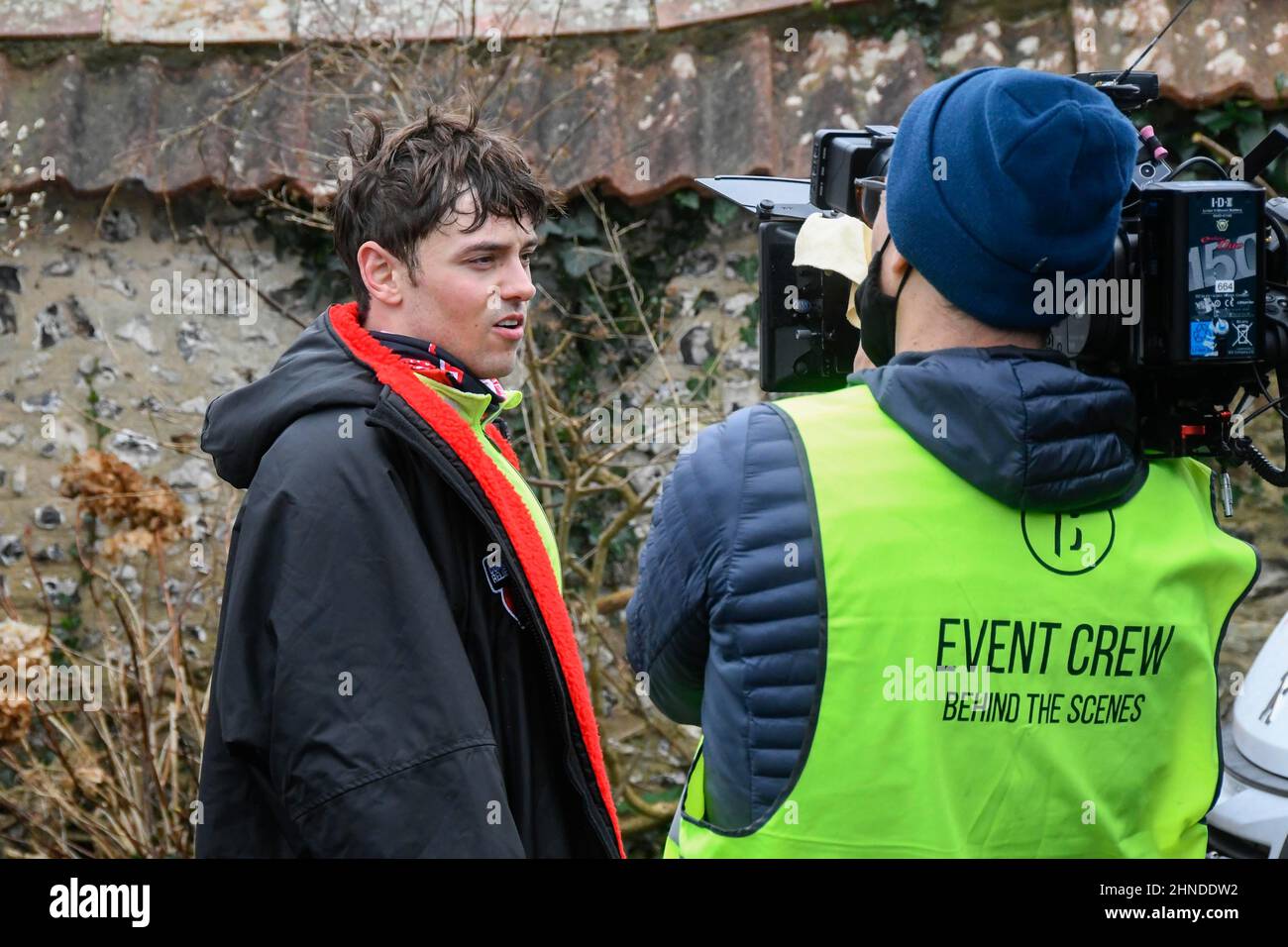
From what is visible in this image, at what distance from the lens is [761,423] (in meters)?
1.68

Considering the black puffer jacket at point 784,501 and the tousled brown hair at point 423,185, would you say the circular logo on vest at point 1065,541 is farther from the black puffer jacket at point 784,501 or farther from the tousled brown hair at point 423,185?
the tousled brown hair at point 423,185

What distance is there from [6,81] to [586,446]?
2419 mm

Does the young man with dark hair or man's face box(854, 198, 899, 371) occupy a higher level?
man's face box(854, 198, 899, 371)

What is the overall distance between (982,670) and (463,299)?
1.00 m

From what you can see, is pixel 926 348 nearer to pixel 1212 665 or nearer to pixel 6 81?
pixel 1212 665

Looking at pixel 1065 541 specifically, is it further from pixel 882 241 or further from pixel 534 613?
pixel 534 613

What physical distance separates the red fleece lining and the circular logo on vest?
2.25 ft

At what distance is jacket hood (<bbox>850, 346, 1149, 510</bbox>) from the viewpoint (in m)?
1.62

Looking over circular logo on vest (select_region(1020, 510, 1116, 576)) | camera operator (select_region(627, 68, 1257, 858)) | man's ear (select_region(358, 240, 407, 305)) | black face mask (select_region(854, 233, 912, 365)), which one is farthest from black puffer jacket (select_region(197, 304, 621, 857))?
circular logo on vest (select_region(1020, 510, 1116, 576))

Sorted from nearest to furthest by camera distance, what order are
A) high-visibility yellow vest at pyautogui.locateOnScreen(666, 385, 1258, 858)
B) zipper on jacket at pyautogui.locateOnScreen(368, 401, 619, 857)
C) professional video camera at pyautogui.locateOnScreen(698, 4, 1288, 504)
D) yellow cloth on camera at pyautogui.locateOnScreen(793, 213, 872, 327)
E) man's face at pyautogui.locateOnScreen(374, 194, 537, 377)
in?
high-visibility yellow vest at pyautogui.locateOnScreen(666, 385, 1258, 858), professional video camera at pyautogui.locateOnScreen(698, 4, 1288, 504), zipper on jacket at pyautogui.locateOnScreen(368, 401, 619, 857), yellow cloth on camera at pyautogui.locateOnScreen(793, 213, 872, 327), man's face at pyautogui.locateOnScreen(374, 194, 537, 377)

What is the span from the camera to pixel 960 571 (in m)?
1.63

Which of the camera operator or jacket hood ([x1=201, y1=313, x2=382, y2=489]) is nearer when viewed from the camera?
the camera operator

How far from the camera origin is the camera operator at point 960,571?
1.61 m

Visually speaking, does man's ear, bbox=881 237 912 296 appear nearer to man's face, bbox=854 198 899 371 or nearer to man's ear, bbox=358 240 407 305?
man's face, bbox=854 198 899 371
